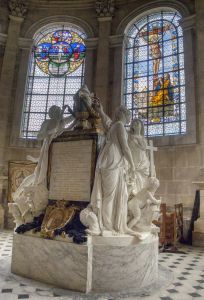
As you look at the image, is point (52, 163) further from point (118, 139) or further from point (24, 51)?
point (24, 51)

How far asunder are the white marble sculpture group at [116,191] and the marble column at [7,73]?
6.09m

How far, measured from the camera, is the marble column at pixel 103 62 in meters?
10.5

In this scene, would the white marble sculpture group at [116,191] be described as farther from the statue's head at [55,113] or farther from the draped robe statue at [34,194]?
the statue's head at [55,113]

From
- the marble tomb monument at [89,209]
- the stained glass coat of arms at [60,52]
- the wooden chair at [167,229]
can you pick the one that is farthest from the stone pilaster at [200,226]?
the stained glass coat of arms at [60,52]

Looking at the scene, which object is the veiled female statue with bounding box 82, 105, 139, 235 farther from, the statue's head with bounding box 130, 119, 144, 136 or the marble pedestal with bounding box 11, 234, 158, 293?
the statue's head with bounding box 130, 119, 144, 136

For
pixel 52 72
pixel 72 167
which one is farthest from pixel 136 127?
pixel 52 72

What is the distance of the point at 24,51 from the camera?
11641mm

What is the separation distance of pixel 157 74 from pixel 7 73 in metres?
6.33

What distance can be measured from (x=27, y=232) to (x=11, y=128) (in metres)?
7.28

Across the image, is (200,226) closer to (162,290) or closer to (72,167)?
(162,290)

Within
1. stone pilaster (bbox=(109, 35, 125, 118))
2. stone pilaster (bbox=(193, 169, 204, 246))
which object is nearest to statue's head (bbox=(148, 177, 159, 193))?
stone pilaster (bbox=(193, 169, 204, 246))

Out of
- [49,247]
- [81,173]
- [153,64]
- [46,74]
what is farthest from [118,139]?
[46,74]

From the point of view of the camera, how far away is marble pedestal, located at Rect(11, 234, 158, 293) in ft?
11.7

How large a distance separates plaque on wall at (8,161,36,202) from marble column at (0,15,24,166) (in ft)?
2.21
